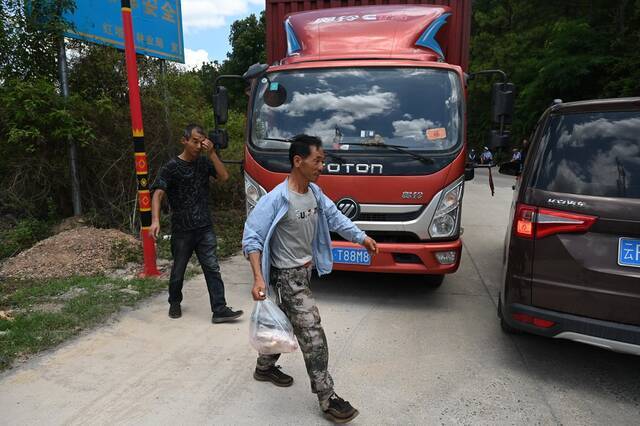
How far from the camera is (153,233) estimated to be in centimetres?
396

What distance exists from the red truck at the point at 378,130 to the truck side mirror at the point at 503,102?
5 cm

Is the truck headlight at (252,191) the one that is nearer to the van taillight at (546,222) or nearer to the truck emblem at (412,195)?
the truck emblem at (412,195)

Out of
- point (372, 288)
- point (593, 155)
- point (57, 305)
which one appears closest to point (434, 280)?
point (372, 288)

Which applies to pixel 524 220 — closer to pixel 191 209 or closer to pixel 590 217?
pixel 590 217

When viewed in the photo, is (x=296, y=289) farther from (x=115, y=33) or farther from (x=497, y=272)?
(x=115, y=33)

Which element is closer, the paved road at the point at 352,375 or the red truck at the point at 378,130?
the paved road at the point at 352,375

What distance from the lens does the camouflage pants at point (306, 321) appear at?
2.69 metres

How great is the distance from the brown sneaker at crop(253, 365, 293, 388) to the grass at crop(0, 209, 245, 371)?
1.67 metres

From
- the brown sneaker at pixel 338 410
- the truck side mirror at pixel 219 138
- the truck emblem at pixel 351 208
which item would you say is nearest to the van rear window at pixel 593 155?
the truck emblem at pixel 351 208

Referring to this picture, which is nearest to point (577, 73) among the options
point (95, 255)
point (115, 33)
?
point (115, 33)

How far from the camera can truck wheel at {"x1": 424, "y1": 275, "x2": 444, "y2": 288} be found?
5.00 meters

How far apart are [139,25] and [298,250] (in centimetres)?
591

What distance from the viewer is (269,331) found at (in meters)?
2.66

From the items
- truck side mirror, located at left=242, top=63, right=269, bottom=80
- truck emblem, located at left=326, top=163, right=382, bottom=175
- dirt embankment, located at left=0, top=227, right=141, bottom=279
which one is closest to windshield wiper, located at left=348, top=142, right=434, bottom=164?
truck emblem, located at left=326, top=163, right=382, bottom=175
